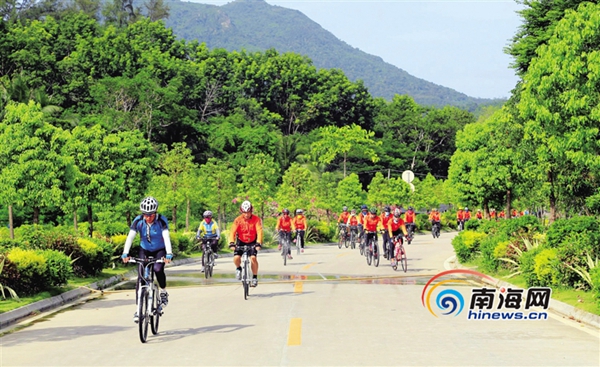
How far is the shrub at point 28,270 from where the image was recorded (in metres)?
16.6

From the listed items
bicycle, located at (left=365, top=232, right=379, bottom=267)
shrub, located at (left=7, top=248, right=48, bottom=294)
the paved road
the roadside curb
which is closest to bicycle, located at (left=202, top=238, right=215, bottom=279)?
the paved road

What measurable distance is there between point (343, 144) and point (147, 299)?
8123cm

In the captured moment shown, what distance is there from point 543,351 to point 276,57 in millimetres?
97164

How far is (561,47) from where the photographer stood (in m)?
20.1

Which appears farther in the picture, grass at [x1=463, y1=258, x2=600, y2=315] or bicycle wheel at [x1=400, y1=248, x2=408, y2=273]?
bicycle wheel at [x1=400, y1=248, x2=408, y2=273]

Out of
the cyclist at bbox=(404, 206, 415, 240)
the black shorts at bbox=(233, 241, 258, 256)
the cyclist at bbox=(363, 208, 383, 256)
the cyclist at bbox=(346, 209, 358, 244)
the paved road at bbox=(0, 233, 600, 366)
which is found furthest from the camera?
the cyclist at bbox=(404, 206, 415, 240)

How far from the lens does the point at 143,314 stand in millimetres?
11414

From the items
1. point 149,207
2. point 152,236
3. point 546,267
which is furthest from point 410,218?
point 149,207

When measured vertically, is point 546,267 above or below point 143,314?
above

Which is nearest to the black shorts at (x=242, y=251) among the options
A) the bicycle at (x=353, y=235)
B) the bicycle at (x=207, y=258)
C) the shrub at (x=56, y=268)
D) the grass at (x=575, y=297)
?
the shrub at (x=56, y=268)

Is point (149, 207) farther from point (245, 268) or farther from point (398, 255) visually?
point (398, 255)

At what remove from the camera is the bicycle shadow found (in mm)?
11668

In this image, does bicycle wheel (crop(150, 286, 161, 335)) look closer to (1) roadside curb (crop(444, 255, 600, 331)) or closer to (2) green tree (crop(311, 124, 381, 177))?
(1) roadside curb (crop(444, 255, 600, 331))

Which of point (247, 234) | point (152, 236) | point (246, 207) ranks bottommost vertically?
point (247, 234)
